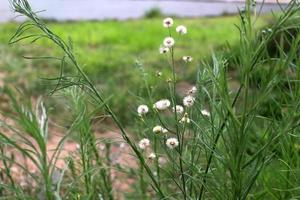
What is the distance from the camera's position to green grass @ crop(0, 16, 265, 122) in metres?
4.60

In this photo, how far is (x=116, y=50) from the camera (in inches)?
235

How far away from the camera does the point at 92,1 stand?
355 inches

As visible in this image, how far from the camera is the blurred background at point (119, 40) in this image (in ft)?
14.6

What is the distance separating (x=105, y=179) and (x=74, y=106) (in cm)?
27

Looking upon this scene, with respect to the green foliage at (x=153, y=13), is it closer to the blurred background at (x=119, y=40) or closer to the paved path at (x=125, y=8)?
the blurred background at (x=119, y=40)

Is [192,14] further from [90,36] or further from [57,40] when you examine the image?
[57,40]

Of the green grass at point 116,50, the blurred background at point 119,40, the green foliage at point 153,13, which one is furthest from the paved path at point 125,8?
the green grass at point 116,50

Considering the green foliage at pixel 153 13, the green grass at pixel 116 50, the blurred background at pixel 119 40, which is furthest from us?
the green foliage at pixel 153 13

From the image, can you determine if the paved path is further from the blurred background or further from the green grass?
the green grass

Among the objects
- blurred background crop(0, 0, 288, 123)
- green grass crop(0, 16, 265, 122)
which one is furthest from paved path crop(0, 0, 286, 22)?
green grass crop(0, 16, 265, 122)

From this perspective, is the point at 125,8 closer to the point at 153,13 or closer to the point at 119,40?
the point at 153,13

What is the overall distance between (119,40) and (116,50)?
537 mm

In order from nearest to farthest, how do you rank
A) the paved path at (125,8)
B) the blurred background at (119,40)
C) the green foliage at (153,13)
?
1. the blurred background at (119,40)
2. the paved path at (125,8)
3. the green foliage at (153,13)

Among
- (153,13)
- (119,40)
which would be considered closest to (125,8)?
(153,13)
